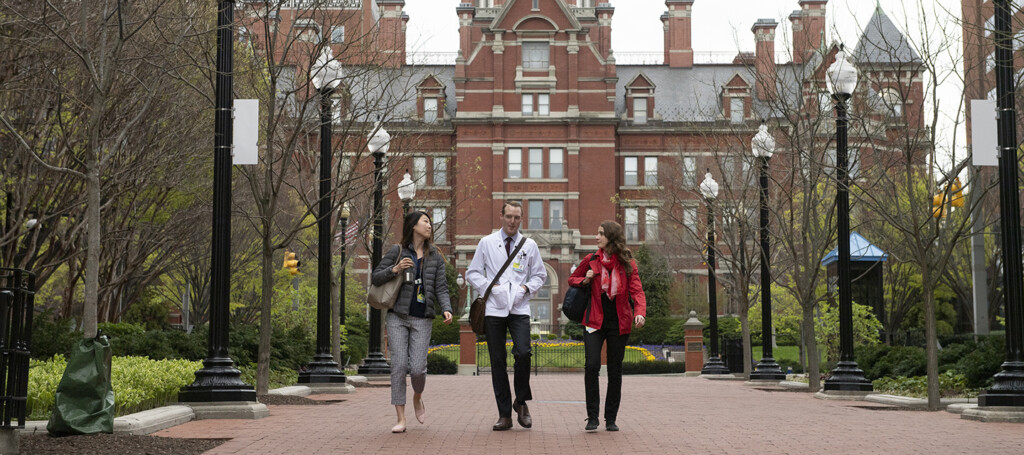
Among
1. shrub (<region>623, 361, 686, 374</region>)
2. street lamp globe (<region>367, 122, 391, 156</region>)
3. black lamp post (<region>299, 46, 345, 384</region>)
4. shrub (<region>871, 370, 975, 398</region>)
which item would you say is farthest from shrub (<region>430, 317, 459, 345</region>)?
shrub (<region>871, 370, 975, 398</region>)

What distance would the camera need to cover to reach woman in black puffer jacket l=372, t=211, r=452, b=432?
31.2ft

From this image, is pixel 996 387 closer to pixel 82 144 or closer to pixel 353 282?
pixel 82 144

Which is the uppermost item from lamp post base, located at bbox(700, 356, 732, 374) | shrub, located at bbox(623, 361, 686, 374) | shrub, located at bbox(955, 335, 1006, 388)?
shrub, located at bbox(955, 335, 1006, 388)

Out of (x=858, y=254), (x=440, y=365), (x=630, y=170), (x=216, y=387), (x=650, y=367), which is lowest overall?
(x=650, y=367)

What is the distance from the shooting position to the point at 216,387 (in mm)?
11242

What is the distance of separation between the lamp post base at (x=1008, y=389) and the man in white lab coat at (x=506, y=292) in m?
5.57

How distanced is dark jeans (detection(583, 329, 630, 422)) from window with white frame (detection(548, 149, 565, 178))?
53.1 metres

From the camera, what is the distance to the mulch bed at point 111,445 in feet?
26.0

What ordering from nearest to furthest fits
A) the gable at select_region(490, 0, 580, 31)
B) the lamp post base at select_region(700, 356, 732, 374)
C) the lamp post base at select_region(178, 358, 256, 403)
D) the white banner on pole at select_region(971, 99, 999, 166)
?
the lamp post base at select_region(178, 358, 256, 403), the white banner on pole at select_region(971, 99, 999, 166), the lamp post base at select_region(700, 356, 732, 374), the gable at select_region(490, 0, 580, 31)

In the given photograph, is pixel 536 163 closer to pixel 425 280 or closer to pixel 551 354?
pixel 551 354

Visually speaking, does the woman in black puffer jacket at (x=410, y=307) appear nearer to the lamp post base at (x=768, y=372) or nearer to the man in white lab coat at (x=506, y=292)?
the man in white lab coat at (x=506, y=292)

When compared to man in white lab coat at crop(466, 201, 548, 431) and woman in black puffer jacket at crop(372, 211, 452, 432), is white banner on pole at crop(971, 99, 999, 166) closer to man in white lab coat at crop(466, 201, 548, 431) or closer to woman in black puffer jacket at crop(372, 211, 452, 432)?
man in white lab coat at crop(466, 201, 548, 431)

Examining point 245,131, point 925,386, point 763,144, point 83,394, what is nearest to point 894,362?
point 925,386

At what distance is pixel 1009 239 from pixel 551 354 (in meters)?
27.7
